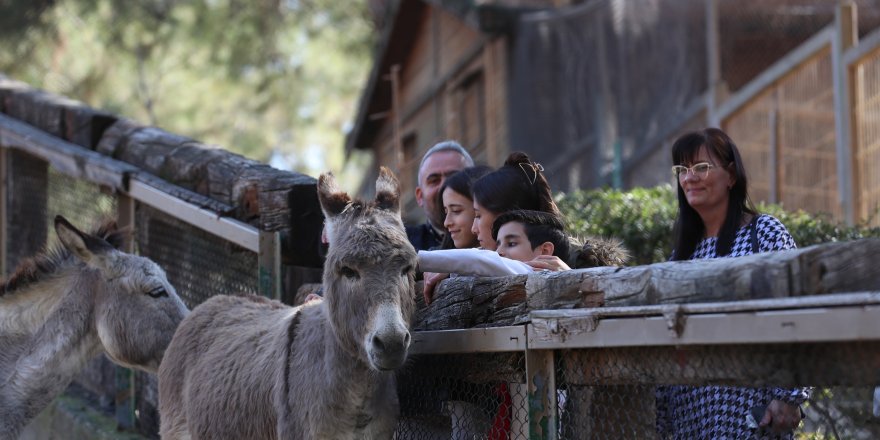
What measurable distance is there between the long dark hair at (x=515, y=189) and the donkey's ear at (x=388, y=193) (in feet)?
2.05

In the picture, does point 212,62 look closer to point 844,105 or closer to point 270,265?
point 844,105

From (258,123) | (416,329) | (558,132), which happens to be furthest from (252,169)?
(258,123)

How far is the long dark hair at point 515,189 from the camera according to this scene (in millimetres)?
5340

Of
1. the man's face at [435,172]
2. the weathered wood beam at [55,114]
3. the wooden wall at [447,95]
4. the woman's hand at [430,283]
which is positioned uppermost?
the wooden wall at [447,95]

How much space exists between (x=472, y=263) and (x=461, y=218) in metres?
1.04

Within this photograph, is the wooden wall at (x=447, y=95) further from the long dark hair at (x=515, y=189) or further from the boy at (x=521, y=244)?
the boy at (x=521, y=244)

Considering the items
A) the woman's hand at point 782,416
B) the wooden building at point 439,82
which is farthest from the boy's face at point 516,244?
the wooden building at point 439,82

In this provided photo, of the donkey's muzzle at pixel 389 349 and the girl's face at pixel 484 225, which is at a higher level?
the girl's face at pixel 484 225

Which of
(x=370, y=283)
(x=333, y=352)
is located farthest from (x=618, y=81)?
(x=370, y=283)

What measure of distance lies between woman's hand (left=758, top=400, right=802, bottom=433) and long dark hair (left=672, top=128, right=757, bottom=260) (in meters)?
0.75

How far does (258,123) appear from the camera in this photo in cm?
2750

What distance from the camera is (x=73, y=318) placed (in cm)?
652

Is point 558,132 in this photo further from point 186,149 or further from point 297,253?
point 297,253

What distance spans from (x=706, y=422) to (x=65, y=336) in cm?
384
